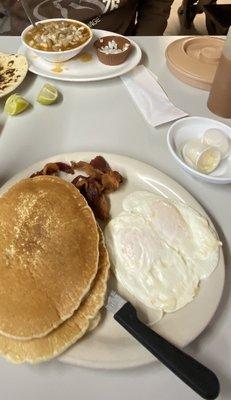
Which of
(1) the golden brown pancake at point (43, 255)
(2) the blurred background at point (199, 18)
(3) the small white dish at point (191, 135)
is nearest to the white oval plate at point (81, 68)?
(3) the small white dish at point (191, 135)

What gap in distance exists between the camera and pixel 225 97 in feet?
4.12

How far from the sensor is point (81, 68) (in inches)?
56.5

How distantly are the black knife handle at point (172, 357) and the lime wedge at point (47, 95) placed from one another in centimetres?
85

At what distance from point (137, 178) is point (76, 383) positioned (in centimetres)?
57

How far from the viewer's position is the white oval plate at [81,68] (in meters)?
1.39

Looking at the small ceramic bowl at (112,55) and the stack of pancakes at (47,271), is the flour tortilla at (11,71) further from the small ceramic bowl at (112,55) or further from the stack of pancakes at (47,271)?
the stack of pancakes at (47,271)

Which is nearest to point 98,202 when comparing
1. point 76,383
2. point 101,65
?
point 76,383

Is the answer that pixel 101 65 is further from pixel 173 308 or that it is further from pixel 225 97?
pixel 173 308

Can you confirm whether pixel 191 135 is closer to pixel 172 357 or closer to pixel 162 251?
pixel 162 251

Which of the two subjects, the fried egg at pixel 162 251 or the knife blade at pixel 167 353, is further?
the fried egg at pixel 162 251

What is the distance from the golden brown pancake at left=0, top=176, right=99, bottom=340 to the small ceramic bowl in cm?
72

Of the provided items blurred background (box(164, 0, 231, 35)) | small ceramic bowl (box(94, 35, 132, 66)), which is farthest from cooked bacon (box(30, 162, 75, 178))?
blurred background (box(164, 0, 231, 35))

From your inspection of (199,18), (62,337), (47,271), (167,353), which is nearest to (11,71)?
(47,271)

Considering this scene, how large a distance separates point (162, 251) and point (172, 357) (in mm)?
254
